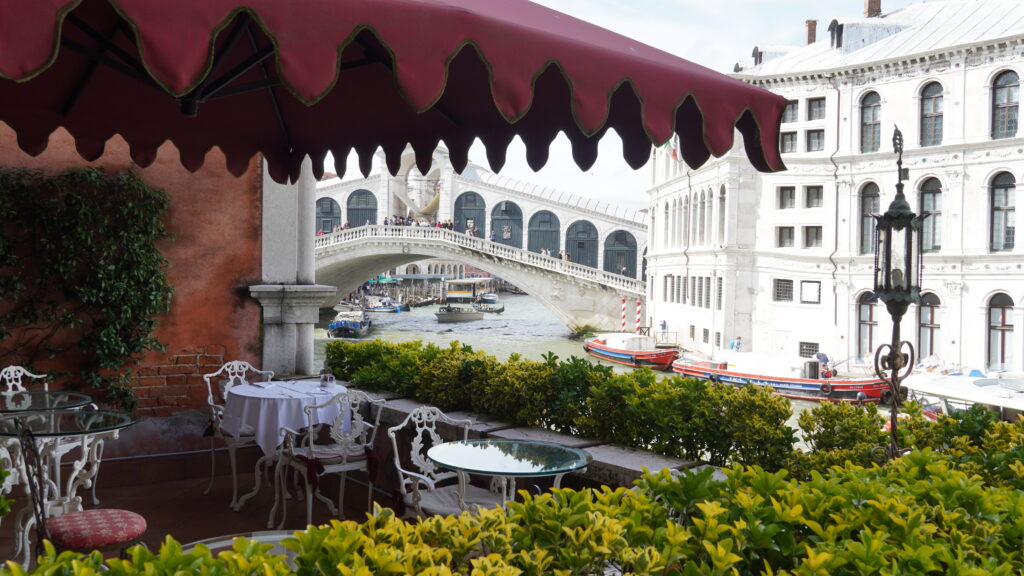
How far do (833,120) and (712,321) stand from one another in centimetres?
702

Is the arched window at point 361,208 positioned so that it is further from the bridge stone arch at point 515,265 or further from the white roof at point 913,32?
the white roof at point 913,32

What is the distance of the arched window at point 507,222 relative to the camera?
2457 inches

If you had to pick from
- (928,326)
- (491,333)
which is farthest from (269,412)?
(491,333)

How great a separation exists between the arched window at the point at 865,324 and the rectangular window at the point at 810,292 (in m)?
1.15

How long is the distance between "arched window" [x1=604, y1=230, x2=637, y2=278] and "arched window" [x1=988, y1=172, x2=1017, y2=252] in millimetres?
37897

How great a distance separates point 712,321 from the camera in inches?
1003

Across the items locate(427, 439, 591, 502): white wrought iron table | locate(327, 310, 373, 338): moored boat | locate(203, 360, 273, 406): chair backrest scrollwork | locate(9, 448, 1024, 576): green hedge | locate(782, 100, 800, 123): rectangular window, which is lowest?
locate(327, 310, 373, 338): moored boat

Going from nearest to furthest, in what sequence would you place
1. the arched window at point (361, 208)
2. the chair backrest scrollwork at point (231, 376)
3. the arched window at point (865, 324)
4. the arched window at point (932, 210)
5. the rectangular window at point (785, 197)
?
the chair backrest scrollwork at point (231, 376) → the arched window at point (932, 210) → the arched window at point (865, 324) → the rectangular window at point (785, 197) → the arched window at point (361, 208)

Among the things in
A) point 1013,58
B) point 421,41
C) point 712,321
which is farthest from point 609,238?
point 421,41

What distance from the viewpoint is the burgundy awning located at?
1.76 m

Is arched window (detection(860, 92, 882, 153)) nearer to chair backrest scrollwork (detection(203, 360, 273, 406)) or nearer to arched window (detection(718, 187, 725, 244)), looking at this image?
arched window (detection(718, 187, 725, 244))

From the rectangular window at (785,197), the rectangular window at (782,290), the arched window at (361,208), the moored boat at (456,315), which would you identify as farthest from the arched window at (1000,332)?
the arched window at (361,208)

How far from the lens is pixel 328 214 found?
6412 cm

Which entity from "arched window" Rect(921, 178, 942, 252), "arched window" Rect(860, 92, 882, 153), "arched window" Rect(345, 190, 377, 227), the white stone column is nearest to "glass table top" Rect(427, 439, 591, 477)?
the white stone column
